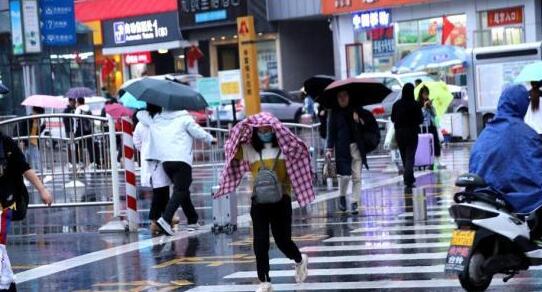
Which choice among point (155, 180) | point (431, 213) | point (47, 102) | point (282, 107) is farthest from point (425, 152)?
point (282, 107)

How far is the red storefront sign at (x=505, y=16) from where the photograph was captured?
3988 cm

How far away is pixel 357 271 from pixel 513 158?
2.45 meters

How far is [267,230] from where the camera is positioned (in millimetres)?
9672

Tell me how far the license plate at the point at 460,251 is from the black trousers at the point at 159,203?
6275mm

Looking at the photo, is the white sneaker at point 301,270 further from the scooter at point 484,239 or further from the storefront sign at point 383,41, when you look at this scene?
the storefront sign at point 383,41

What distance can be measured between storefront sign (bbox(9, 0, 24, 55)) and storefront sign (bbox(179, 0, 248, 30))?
18.0 meters

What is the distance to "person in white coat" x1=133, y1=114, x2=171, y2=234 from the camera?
1398 centimetres

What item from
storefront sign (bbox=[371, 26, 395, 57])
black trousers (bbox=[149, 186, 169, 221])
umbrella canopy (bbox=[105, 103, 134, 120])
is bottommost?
black trousers (bbox=[149, 186, 169, 221])

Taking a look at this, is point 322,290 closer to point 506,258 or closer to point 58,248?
point 506,258

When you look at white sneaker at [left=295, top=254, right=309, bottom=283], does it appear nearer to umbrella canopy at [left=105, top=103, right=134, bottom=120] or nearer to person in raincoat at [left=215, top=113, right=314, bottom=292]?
person in raincoat at [left=215, top=113, right=314, bottom=292]

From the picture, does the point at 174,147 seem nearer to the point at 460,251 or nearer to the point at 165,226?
the point at 165,226

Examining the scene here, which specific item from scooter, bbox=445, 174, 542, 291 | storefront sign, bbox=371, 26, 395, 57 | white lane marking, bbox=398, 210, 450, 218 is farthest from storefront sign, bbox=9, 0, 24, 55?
scooter, bbox=445, 174, 542, 291

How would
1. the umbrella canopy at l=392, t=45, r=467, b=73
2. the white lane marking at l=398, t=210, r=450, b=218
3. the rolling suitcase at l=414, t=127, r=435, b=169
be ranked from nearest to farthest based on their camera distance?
1. the white lane marking at l=398, t=210, r=450, b=218
2. the rolling suitcase at l=414, t=127, r=435, b=169
3. the umbrella canopy at l=392, t=45, r=467, b=73

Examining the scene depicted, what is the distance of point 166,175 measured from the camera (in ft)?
46.0
